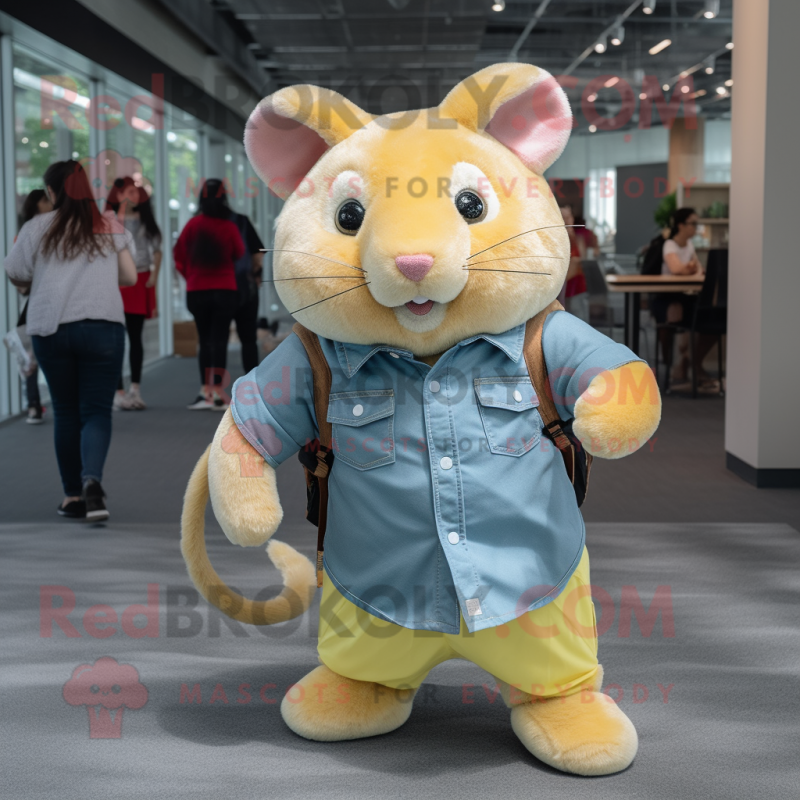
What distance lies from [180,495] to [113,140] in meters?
5.58

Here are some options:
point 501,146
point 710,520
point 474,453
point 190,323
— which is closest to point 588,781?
point 474,453

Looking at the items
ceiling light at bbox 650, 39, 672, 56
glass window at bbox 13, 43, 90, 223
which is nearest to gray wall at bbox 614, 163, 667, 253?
ceiling light at bbox 650, 39, 672, 56

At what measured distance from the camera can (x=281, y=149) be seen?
2.00 metres

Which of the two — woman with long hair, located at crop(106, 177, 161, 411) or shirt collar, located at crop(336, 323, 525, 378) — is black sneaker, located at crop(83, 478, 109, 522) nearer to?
shirt collar, located at crop(336, 323, 525, 378)

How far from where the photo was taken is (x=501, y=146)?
194cm

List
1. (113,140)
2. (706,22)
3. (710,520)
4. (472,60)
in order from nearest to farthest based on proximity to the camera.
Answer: (710,520) → (113,140) → (706,22) → (472,60)

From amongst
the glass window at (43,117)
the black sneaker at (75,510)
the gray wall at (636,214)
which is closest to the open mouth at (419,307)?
the black sneaker at (75,510)

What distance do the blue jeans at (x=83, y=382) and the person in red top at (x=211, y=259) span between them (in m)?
2.61

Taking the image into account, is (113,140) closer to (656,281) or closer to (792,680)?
(656,281)

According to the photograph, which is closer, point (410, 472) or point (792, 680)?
point (410, 472)

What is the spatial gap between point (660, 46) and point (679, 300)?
7407 mm

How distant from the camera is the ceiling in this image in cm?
1131

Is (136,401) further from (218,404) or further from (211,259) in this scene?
(211,259)

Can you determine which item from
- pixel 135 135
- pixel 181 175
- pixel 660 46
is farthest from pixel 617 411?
pixel 660 46
